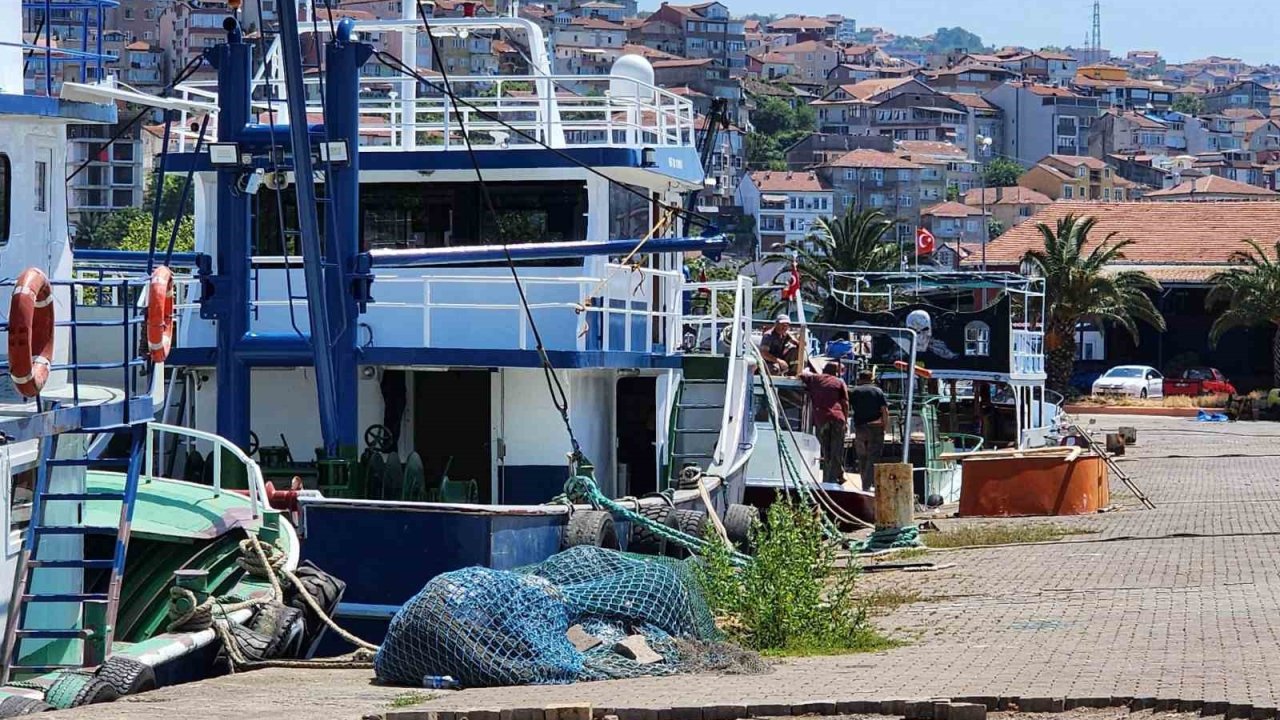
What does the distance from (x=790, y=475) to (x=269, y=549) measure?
8.02m

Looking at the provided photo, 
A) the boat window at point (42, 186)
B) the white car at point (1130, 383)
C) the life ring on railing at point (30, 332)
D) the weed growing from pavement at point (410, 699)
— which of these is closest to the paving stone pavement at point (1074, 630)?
the weed growing from pavement at point (410, 699)

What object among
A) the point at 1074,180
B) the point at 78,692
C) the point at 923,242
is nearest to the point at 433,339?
the point at 78,692

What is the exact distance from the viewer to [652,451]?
1828cm

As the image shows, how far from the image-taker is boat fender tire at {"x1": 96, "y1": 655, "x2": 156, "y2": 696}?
11352mm

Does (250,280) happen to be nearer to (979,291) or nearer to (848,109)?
(979,291)

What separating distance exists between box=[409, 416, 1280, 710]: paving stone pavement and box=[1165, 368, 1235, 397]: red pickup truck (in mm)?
35925

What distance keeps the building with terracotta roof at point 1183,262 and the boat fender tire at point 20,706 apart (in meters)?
51.5

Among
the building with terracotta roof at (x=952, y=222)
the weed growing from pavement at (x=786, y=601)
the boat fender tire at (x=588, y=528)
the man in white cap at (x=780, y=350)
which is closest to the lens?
the weed growing from pavement at (x=786, y=601)

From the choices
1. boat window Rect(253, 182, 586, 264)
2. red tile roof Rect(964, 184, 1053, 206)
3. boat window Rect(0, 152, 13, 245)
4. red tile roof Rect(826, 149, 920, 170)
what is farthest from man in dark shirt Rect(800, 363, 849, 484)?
red tile roof Rect(826, 149, 920, 170)

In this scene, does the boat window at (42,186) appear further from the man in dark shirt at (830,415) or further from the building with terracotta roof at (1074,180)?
the building with terracotta roof at (1074,180)

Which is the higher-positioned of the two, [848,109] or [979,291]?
[848,109]

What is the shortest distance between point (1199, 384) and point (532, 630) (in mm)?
49184

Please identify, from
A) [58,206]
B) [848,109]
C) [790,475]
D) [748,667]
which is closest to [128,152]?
[790,475]

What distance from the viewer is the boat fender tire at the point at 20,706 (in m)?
10.8
